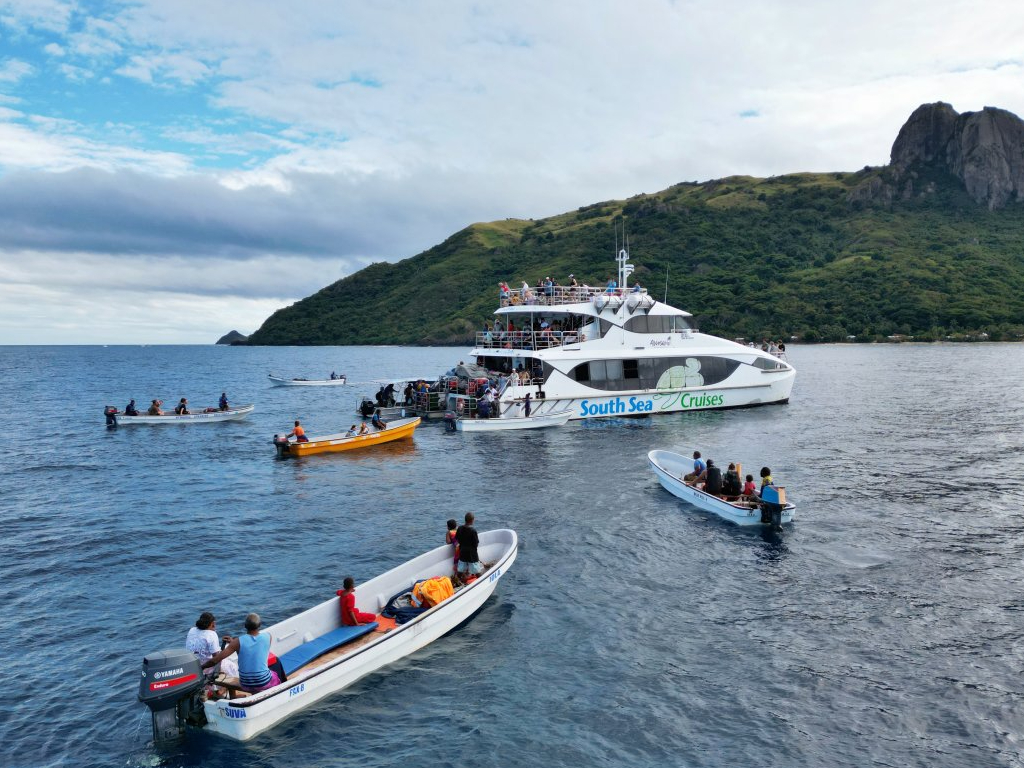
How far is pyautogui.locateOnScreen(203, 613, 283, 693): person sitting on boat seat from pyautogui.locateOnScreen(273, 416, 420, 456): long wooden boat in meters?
24.2

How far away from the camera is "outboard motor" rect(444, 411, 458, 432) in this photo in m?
42.3

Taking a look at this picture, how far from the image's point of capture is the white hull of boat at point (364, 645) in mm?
11359

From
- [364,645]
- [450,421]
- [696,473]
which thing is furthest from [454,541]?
[450,421]

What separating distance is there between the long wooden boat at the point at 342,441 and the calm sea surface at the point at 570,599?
106cm

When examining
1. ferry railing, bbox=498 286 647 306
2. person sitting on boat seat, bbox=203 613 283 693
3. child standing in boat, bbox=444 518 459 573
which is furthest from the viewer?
ferry railing, bbox=498 286 647 306

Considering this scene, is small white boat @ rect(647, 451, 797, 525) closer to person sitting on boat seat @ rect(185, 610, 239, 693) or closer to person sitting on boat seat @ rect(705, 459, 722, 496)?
person sitting on boat seat @ rect(705, 459, 722, 496)

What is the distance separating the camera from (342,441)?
36562mm

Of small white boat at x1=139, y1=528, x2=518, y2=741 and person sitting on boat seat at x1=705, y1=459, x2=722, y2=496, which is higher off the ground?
person sitting on boat seat at x1=705, y1=459, x2=722, y2=496

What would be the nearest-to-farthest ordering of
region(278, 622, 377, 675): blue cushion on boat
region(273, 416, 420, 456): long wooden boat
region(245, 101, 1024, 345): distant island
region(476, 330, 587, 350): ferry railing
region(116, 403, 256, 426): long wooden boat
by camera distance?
1. region(278, 622, 377, 675): blue cushion on boat
2. region(273, 416, 420, 456): long wooden boat
3. region(476, 330, 587, 350): ferry railing
4. region(116, 403, 256, 426): long wooden boat
5. region(245, 101, 1024, 345): distant island

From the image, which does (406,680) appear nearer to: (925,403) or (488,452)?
(488,452)

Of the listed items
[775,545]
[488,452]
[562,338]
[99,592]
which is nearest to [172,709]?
[99,592]

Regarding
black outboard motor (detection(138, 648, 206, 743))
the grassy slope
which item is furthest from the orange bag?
the grassy slope

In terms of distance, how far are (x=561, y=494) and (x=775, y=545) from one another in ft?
29.1

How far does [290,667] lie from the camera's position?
12.6m
